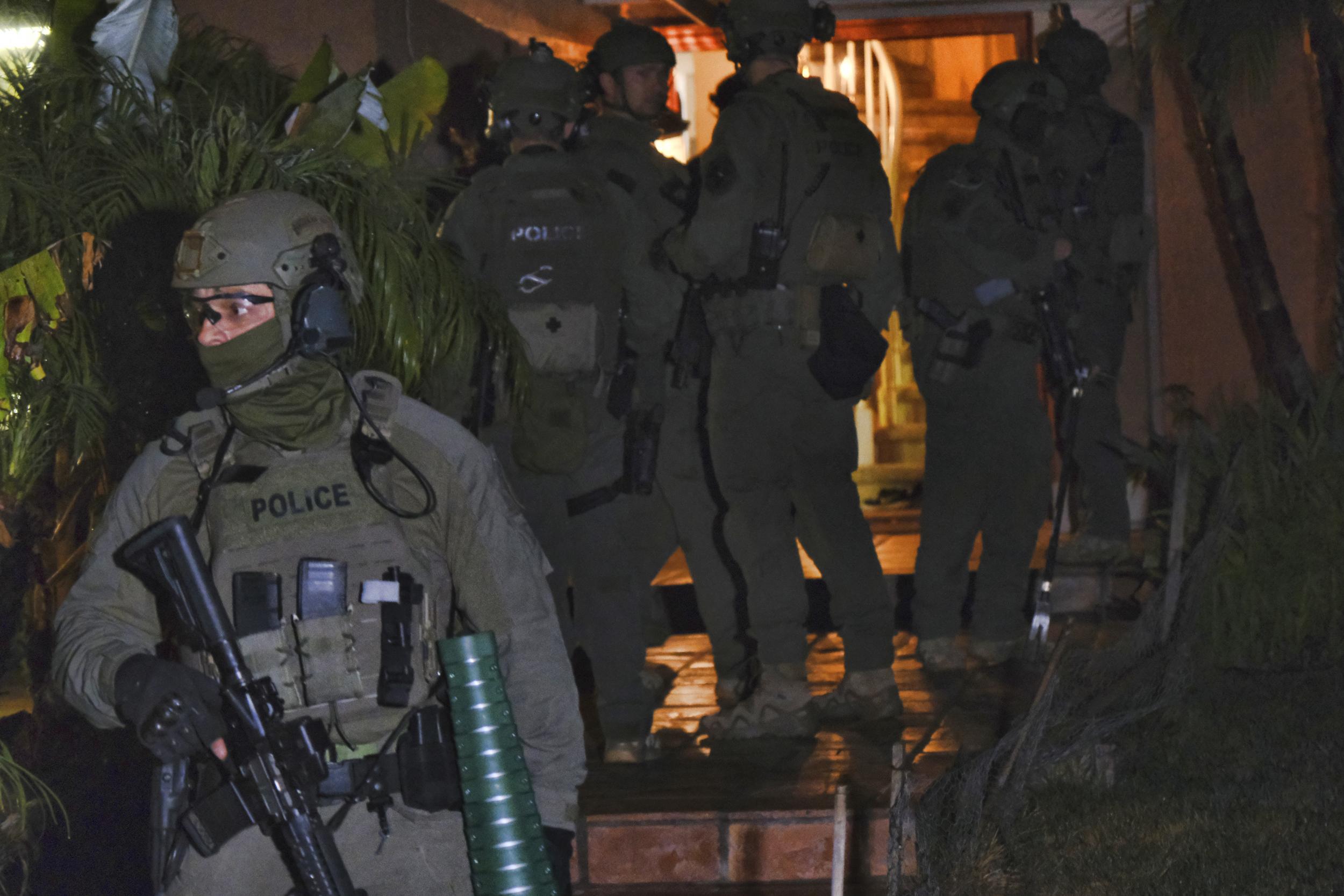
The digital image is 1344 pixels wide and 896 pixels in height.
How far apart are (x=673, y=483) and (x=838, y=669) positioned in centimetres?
117

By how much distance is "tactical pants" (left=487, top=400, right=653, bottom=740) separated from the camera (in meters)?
4.54

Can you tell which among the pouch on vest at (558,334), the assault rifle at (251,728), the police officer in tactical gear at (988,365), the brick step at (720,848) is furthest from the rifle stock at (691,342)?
the assault rifle at (251,728)

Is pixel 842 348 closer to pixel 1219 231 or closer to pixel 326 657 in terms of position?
pixel 326 657

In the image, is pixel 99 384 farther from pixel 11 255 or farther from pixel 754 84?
pixel 754 84

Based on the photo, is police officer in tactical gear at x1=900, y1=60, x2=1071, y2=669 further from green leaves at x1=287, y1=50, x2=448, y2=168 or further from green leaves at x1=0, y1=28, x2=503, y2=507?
green leaves at x1=0, y1=28, x2=503, y2=507

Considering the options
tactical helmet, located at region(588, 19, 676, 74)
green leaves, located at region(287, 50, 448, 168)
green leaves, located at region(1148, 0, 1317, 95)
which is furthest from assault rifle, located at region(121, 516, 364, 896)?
green leaves, located at region(1148, 0, 1317, 95)

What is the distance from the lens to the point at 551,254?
173 inches

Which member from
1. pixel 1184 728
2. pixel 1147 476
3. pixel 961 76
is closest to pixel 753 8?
pixel 1184 728

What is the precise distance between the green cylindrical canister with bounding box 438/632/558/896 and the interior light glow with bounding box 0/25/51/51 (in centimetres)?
190

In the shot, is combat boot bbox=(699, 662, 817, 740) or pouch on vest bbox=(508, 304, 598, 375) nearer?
pouch on vest bbox=(508, 304, 598, 375)

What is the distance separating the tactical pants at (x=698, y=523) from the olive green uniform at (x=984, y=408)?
89 cm

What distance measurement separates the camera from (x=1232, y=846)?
4.11m

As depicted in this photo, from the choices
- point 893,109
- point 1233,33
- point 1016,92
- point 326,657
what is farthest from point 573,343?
point 893,109

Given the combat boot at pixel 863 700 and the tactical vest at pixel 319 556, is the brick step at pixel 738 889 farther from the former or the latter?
the tactical vest at pixel 319 556
